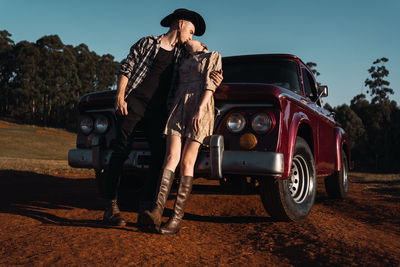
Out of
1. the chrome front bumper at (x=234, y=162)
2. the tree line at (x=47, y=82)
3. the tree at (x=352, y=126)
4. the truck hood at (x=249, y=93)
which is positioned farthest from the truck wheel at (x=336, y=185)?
the tree line at (x=47, y=82)

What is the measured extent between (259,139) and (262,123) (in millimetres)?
142

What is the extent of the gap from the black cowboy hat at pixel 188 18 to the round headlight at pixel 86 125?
136cm

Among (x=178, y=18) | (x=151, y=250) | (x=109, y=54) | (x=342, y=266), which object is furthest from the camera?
(x=109, y=54)

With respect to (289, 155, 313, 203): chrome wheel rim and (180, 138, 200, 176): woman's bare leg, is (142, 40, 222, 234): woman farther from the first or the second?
(289, 155, 313, 203): chrome wheel rim

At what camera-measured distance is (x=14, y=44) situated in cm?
4950

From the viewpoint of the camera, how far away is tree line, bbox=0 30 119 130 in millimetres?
43875

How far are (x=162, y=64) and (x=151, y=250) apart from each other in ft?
5.40

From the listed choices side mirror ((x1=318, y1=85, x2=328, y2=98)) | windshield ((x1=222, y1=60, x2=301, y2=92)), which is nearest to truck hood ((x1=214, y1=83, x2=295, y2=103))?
windshield ((x1=222, y1=60, x2=301, y2=92))

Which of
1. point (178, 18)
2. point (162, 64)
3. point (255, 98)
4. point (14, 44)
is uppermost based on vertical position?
point (14, 44)

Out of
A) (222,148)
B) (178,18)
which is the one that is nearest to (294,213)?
(222,148)

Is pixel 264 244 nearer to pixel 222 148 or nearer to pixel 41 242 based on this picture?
pixel 222 148

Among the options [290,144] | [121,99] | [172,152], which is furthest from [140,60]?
[290,144]

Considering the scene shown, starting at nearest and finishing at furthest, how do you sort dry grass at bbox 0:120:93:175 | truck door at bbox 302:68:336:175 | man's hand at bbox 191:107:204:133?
man's hand at bbox 191:107:204:133 → truck door at bbox 302:68:336:175 → dry grass at bbox 0:120:93:175

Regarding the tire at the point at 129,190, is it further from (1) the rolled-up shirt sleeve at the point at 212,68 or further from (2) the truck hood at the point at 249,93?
(1) the rolled-up shirt sleeve at the point at 212,68
